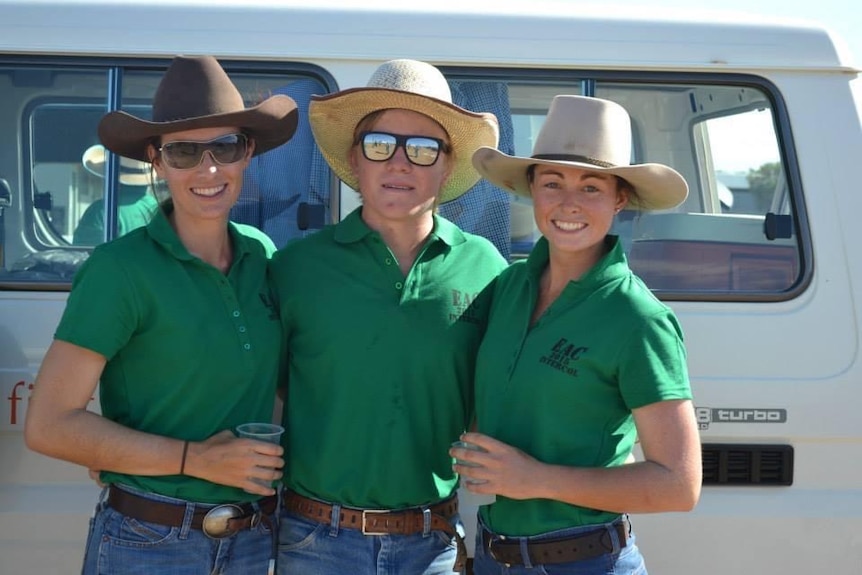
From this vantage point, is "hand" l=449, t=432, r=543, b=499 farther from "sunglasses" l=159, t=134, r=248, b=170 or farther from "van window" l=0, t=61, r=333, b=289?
"van window" l=0, t=61, r=333, b=289

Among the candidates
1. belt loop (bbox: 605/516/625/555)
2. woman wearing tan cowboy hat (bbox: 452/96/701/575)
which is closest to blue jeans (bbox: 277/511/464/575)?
woman wearing tan cowboy hat (bbox: 452/96/701/575)

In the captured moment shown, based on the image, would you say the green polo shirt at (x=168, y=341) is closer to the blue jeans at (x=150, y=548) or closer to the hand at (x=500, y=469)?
the blue jeans at (x=150, y=548)

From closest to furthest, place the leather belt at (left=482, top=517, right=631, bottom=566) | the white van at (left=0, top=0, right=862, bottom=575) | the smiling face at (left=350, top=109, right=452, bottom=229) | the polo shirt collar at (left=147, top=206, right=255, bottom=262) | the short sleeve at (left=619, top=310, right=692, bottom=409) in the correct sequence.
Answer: the short sleeve at (left=619, top=310, right=692, bottom=409) < the leather belt at (left=482, top=517, right=631, bottom=566) < the polo shirt collar at (left=147, top=206, right=255, bottom=262) < the smiling face at (left=350, top=109, right=452, bottom=229) < the white van at (left=0, top=0, right=862, bottom=575)

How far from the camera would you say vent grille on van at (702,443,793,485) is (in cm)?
306

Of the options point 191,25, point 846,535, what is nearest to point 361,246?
point 191,25

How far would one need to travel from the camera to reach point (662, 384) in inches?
78.0

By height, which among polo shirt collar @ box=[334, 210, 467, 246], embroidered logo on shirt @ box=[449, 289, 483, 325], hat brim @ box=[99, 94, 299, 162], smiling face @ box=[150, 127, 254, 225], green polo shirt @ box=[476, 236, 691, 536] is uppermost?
hat brim @ box=[99, 94, 299, 162]

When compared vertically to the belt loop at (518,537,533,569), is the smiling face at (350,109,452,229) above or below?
above

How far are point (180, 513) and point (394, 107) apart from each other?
1.10 m

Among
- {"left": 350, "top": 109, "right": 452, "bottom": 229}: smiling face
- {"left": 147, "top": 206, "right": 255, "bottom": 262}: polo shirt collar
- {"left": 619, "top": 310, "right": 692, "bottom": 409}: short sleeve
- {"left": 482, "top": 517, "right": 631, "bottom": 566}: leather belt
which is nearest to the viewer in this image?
{"left": 619, "top": 310, "right": 692, "bottom": 409}: short sleeve

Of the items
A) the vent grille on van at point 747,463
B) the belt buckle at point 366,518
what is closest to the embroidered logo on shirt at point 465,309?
the belt buckle at point 366,518

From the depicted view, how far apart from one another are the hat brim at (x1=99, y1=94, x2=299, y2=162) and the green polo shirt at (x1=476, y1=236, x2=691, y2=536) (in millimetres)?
788

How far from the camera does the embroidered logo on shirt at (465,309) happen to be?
236cm

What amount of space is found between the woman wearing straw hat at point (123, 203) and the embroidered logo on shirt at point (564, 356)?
158 cm
